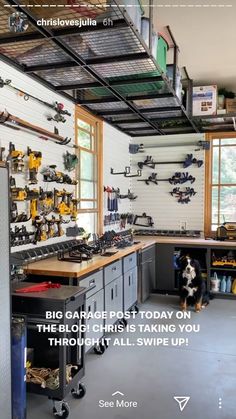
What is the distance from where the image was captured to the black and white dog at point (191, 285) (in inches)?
191

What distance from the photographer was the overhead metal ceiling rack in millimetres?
2381

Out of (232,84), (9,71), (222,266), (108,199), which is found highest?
(232,84)

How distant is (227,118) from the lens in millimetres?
5270

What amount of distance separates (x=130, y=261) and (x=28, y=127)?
84.8 inches

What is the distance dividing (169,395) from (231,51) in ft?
12.4

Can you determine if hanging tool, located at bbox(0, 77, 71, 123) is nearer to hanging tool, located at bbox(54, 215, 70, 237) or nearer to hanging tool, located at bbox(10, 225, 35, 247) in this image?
hanging tool, located at bbox(54, 215, 70, 237)

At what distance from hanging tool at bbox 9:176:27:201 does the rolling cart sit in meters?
0.76

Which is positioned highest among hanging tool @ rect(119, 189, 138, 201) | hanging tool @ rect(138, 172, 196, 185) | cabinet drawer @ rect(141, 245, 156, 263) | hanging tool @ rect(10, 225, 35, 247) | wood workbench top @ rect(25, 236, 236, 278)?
hanging tool @ rect(138, 172, 196, 185)

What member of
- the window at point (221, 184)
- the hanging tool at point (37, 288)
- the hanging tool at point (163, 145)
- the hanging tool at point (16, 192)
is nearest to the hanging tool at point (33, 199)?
the hanging tool at point (16, 192)

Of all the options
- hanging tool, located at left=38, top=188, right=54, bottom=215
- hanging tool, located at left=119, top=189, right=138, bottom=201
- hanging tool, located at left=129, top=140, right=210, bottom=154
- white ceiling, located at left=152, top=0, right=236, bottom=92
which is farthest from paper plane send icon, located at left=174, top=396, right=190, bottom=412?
hanging tool, located at left=129, top=140, right=210, bottom=154

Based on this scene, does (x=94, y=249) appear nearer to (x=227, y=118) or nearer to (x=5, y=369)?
(x=5, y=369)

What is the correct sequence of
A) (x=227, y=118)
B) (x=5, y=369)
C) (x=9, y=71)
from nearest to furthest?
(x=5, y=369), (x=9, y=71), (x=227, y=118)

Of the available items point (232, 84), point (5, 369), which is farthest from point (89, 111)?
point (5, 369)

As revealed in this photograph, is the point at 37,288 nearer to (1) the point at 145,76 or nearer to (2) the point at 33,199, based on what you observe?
(2) the point at 33,199
